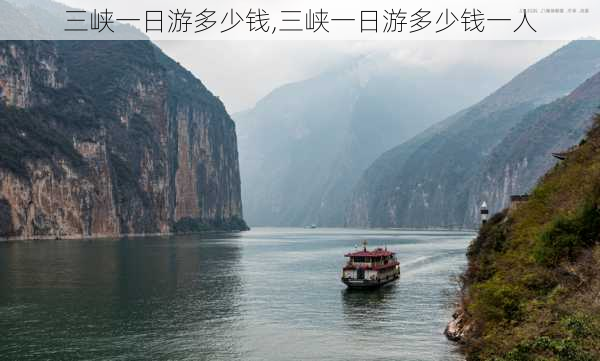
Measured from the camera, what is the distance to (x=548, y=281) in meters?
31.9

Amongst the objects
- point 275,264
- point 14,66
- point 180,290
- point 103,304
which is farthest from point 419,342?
point 14,66

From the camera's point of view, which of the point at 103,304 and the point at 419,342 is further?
the point at 103,304

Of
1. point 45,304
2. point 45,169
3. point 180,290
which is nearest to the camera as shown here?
point 45,304

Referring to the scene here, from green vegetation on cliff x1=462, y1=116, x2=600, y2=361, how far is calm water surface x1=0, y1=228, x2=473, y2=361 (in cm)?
601

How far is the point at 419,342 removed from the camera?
42.5 metres

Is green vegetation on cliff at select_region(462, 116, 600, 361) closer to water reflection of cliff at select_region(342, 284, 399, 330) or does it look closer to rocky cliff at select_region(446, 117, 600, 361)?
rocky cliff at select_region(446, 117, 600, 361)

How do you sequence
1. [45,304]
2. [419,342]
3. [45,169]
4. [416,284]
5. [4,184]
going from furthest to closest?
[45,169] < [4,184] < [416,284] < [45,304] < [419,342]

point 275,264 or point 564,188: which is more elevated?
point 564,188

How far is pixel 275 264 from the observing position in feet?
339

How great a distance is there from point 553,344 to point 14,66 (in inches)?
7056

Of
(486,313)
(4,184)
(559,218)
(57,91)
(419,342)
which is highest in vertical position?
(57,91)

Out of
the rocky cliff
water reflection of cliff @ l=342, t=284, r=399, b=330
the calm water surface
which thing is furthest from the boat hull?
the rocky cliff

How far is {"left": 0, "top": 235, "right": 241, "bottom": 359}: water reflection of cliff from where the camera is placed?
4184cm

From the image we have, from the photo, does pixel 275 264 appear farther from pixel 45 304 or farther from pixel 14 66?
pixel 14 66
